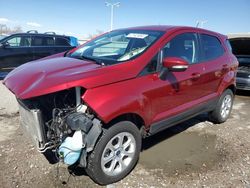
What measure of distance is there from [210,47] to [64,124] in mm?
3035

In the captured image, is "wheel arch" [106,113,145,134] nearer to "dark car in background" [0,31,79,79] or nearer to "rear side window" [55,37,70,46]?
"dark car in background" [0,31,79,79]

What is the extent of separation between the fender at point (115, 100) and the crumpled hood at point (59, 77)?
0.08m

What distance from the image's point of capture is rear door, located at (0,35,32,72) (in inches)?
356

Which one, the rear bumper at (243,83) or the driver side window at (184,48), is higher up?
the driver side window at (184,48)

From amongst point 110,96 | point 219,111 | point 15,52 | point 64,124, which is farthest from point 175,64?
point 15,52

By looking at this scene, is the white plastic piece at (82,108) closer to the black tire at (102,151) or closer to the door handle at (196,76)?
the black tire at (102,151)

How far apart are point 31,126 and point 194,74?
2.47 metres

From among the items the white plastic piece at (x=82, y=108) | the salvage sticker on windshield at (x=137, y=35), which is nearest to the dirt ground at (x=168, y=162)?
the white plastic piece at (x=82, y=108)

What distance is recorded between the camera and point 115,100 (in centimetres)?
282

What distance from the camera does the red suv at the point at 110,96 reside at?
109 inches

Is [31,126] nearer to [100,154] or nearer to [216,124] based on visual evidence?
[100,154]

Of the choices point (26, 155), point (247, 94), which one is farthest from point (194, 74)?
point (247, 94)

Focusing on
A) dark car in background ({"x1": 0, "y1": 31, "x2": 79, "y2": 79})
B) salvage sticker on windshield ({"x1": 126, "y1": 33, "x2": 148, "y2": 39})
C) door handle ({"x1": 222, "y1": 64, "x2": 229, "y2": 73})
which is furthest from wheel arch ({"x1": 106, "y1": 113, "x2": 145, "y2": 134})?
dark car in background ({"x1": 0, "y1": 31, "x2": 79, "y2": 79})

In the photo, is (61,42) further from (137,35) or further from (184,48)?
(184,48)
